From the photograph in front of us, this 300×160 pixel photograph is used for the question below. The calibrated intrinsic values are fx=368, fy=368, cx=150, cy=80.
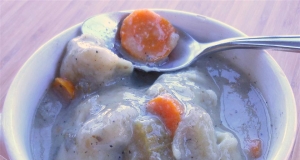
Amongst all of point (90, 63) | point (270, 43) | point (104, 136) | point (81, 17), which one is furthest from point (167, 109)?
point (81, 17)

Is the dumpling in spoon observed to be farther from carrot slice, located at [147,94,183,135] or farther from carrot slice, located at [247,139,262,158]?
carrot slice, located at [247,139,262,158]

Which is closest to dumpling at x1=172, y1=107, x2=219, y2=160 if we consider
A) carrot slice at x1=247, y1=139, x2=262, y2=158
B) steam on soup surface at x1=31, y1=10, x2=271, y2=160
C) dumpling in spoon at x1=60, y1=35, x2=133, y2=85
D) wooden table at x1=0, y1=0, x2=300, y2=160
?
steam on soup surface at x1=31, y1=10, x2=271, y2=160

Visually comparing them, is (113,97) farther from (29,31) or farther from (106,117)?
(29,31)

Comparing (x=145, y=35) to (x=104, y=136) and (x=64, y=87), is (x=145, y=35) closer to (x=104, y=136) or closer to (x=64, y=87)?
(x=64, y=87)

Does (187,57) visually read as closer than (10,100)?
No

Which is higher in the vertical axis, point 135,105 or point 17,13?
point 17,13

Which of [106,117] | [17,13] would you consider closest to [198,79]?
[106,117]

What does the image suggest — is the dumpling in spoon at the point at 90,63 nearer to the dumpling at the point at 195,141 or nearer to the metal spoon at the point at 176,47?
the metal spoon at the point at 176,47
